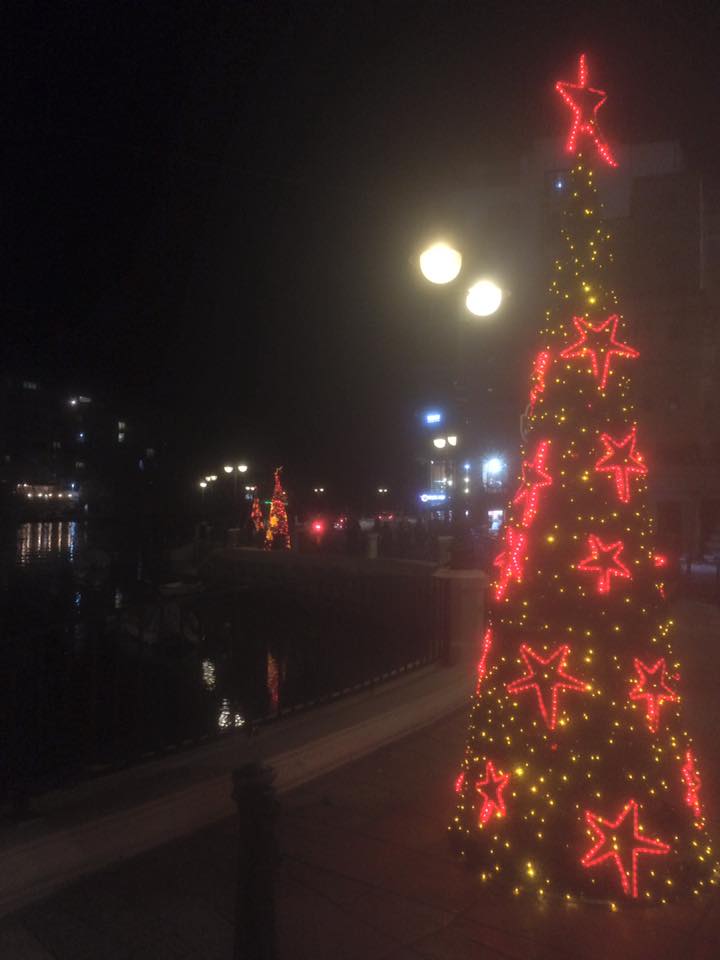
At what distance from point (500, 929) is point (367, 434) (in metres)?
40.9

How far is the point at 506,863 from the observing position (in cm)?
383

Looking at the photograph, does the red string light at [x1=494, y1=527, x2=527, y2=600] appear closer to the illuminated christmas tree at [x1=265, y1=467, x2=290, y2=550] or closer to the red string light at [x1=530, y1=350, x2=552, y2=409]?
the red string light at [x1=530, y1=350, x2=552, y2=409]

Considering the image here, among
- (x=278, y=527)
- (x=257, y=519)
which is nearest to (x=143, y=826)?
(x=278, y=527)

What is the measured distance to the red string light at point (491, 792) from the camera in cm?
390

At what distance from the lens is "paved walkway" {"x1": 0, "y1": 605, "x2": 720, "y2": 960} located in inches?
132

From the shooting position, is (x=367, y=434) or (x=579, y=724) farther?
(x=367, y=434)

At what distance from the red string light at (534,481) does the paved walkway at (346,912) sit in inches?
74.8

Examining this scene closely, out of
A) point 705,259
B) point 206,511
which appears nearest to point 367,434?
point 206,511

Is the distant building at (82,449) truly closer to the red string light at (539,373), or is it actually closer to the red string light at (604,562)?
the red string light at (539,373)

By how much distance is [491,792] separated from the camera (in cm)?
396

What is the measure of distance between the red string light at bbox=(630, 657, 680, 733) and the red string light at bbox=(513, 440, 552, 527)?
89cm

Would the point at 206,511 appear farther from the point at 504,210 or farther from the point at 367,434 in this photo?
the point at 504,210

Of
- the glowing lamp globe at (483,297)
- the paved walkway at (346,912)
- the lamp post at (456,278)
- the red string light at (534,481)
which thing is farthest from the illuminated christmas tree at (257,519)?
the red string light at (534,481)

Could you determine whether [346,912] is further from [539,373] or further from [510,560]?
[539,373]
